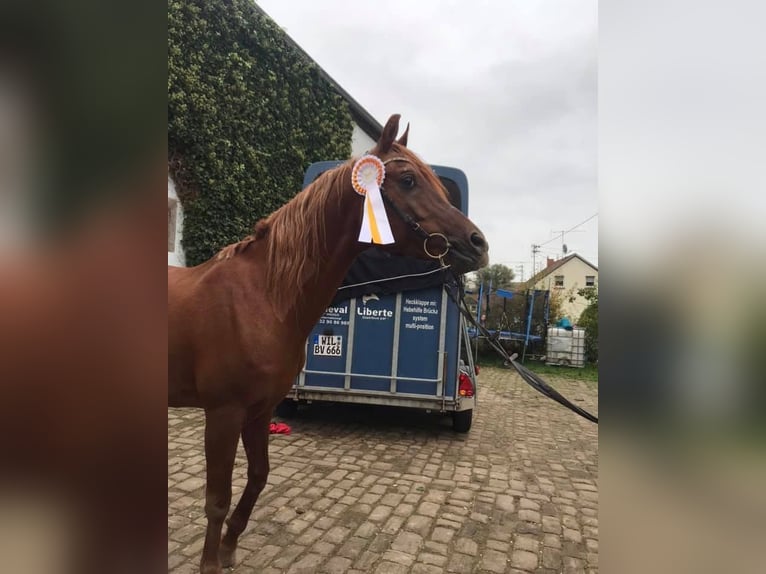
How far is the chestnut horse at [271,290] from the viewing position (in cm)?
209

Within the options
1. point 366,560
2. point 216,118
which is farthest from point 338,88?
point 366,560

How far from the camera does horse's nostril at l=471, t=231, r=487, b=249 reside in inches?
87.2

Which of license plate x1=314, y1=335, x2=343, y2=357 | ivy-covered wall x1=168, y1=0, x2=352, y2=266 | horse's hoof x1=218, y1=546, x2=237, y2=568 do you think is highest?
ivy-covered wall x1=168, y1=0, x2=352, y2=266

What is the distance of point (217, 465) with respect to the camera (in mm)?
2131

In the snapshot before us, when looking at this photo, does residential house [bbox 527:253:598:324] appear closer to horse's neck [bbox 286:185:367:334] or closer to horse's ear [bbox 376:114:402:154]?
horse's ear [bbox 376:114:402:154]

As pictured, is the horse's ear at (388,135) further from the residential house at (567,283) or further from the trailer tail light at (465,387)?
the residential house at (567,283)

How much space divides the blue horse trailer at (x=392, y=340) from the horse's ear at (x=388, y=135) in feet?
9.80

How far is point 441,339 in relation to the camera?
534 centimetres

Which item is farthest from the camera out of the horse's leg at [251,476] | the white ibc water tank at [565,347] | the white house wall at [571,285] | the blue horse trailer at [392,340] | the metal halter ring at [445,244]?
the white house wall at [571,285]

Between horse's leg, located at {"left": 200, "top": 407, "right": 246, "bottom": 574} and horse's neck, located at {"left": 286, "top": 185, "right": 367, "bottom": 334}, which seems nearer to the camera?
horse's leg, located at {"left": 200, "top": 407, "right": 246, "bottom": 574}

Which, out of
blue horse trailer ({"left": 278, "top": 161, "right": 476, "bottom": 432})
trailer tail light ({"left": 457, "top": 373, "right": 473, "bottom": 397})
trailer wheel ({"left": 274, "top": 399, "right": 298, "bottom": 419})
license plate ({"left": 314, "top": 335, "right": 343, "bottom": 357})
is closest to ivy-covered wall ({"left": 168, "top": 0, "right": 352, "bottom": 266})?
blue horse trailer ({"left": 278, "top": 161, "right": 476, "bottom": 432})

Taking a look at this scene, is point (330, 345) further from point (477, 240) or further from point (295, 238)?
point (477, 240)

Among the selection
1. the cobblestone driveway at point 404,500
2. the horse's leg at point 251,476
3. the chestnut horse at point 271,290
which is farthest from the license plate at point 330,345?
the chestnut horse at point 271,290
